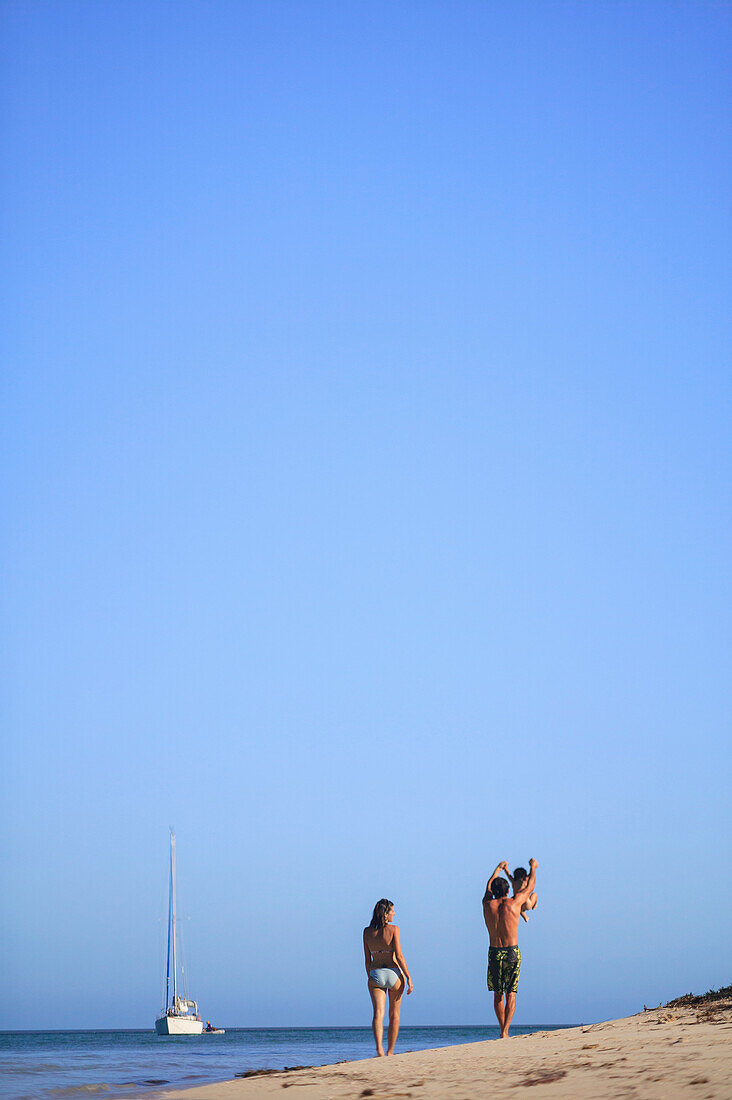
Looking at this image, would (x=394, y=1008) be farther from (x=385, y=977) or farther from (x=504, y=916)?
(x=504, y=916)

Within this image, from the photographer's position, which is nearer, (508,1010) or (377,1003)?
(377,1003)

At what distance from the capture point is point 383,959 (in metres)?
11.2

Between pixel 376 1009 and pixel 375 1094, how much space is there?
11.4 ft

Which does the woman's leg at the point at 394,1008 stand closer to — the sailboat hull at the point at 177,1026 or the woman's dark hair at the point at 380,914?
the woman's dark hair at the point at 380,914

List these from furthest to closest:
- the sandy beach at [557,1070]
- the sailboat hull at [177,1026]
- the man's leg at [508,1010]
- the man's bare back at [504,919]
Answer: the sailboat hull at [177,1026]
the man's leg at [508,1010]
the man's bare back at [504,919]
the sandy beach at [557,1070]

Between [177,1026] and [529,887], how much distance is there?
5223 cm

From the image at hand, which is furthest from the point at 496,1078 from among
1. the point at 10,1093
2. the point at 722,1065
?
the point at 10,1093

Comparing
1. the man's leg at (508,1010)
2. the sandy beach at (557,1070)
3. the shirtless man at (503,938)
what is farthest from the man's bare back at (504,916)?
the sandy beach at (557,1070)

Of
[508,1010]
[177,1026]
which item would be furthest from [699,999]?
[177,1026]

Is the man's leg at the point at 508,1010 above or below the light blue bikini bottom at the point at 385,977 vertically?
below

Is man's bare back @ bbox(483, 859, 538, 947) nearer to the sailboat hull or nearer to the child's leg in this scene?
the child's leg

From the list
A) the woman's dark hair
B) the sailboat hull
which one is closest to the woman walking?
the woman's dark hair

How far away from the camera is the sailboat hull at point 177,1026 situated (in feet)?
187

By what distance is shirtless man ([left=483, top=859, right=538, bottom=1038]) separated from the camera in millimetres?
11289
